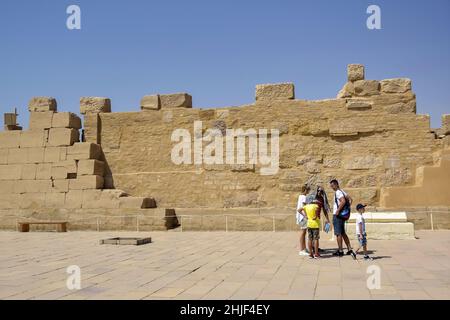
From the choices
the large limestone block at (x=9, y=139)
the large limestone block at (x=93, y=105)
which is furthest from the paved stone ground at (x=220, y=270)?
the large limestone block at (x=93, y=105)

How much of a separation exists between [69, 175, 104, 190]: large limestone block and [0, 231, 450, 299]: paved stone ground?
422 centimetres

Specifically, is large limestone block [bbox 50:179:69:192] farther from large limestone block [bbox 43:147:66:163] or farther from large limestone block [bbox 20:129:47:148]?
large limestone block [bbox 20:129:47:148]

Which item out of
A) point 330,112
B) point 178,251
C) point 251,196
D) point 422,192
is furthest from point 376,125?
point 178,251

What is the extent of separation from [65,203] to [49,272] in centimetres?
842

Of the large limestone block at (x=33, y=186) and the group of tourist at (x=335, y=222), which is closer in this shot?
the group of tourist at (x=335, y=222)

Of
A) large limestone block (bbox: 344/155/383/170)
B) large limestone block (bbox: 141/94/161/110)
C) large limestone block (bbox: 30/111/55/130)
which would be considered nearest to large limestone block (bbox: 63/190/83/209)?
large limestone block (bbox: 30/111/55/130)

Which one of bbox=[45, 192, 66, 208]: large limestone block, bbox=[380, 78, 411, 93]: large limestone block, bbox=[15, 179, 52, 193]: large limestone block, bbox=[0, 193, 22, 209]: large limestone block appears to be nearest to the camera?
bbox=[380, 78, 411, 93]: large limestone block

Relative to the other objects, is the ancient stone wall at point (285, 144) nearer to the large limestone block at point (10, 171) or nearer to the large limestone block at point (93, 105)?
the large limestone block at point (93, 105)

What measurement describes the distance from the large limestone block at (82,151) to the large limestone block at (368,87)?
8.38 meters

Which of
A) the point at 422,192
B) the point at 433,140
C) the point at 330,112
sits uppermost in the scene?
the point at 330,112

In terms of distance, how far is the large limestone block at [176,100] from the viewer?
593 inches

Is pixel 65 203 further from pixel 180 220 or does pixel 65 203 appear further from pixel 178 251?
pixel 178 251

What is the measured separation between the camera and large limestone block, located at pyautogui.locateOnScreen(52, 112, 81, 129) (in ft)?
50.1

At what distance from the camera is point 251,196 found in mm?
14211
